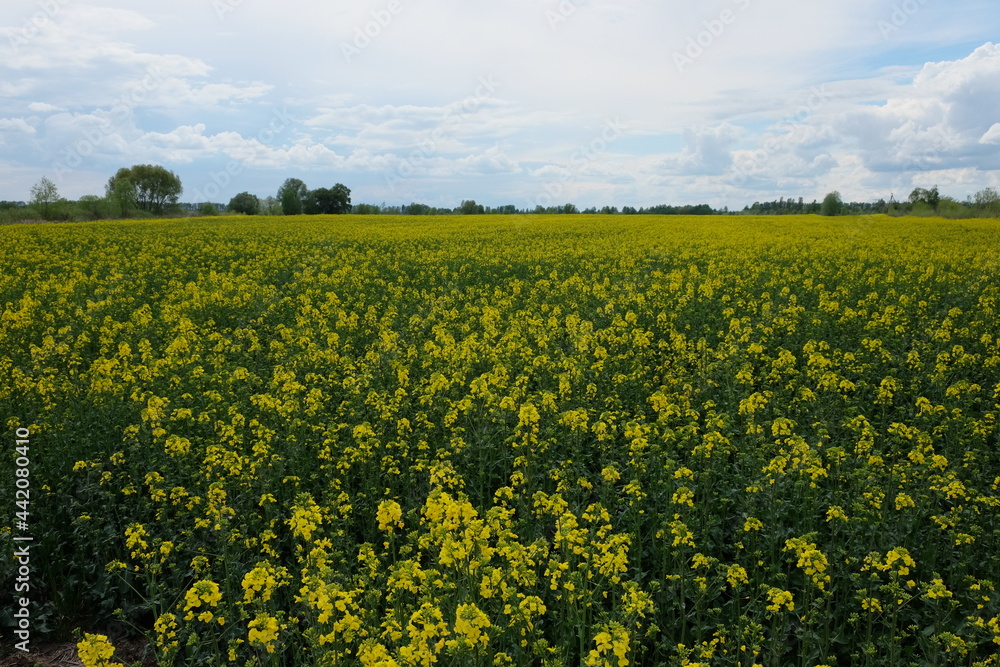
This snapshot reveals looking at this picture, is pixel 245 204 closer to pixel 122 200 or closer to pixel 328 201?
pixel 328 201

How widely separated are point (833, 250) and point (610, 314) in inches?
583

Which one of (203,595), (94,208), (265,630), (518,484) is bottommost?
(518,484)

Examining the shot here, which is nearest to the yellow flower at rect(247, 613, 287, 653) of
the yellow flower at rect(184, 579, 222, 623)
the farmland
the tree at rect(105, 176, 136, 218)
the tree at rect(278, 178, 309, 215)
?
the farmland

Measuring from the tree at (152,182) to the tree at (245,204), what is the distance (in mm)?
8117

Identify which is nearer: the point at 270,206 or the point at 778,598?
the point at 778,598

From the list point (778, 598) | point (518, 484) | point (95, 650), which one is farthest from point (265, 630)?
point (778, 598)

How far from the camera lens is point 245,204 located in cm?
9688

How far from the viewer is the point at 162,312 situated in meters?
13.1

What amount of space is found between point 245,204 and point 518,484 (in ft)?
332

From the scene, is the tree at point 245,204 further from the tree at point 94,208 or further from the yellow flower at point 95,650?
the yellow flower at point 95,650

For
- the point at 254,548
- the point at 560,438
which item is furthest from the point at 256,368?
the point at 560,438

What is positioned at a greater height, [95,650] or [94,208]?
[94,208]

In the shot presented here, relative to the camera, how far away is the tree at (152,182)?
94562mm

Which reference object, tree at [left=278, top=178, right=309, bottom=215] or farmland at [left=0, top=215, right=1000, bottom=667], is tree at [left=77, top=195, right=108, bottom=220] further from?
farmland at [left=0, top=215, right=1000, bottom=667]
